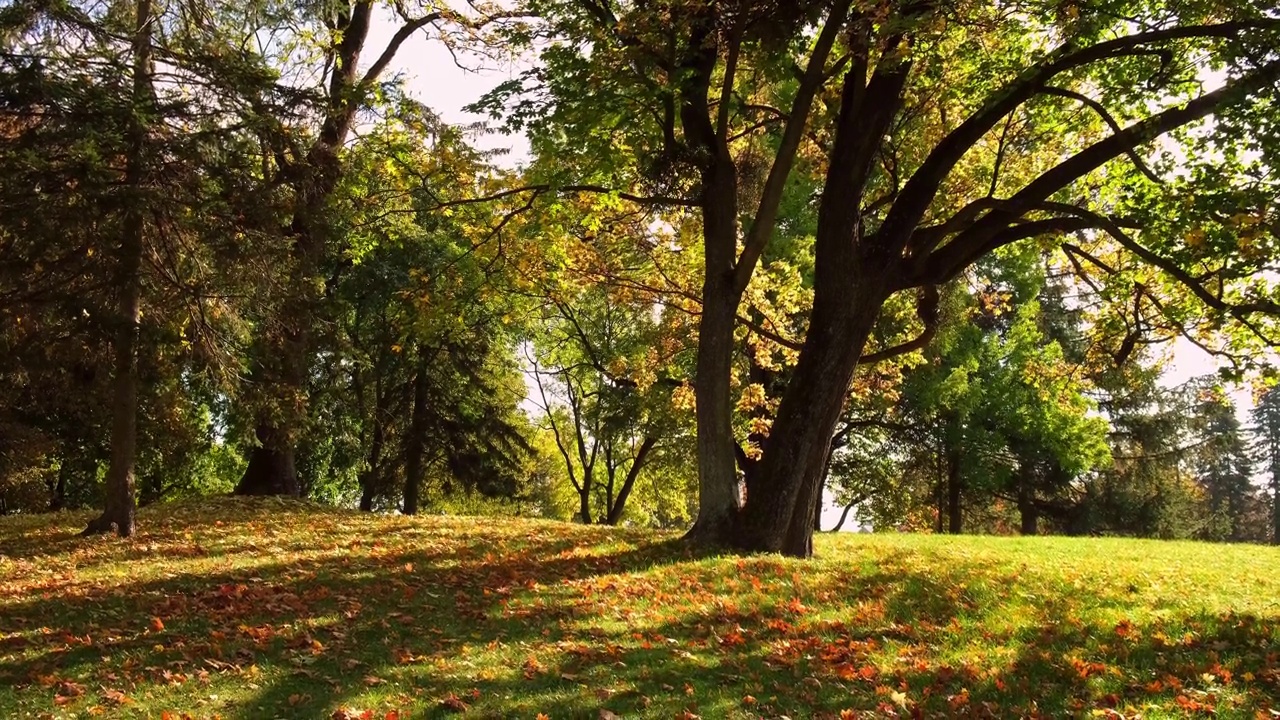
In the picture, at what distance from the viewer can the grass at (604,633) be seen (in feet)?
18.6

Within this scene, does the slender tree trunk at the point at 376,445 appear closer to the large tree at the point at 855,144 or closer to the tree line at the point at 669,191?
the tree line at the point at 669,191

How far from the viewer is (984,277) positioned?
3067cm

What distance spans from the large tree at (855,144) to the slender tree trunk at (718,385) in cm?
3

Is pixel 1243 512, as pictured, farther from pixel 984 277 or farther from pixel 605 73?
pixel 605 73

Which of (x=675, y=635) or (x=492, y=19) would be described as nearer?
(x=675, y=635)

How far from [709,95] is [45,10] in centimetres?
920

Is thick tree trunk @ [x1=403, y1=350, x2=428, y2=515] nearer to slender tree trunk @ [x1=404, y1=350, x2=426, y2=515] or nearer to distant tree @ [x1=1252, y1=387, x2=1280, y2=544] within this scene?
slender tree trunk @ [x1=404, y1=350, x2=426, y2=515]

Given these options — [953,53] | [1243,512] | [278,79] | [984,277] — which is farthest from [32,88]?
[1243,512]

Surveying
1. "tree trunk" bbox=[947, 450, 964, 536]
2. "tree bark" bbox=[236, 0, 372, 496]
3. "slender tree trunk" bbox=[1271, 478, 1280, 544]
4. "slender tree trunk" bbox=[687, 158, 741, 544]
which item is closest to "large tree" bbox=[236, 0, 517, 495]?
"tree bark" bbox=[236, 0, 372, 496]

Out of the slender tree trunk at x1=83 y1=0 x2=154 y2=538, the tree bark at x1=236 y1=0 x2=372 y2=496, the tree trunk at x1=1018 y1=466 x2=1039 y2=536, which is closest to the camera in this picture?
the slender tree trunk at x1=83 y1=0 x2=154 y2=538

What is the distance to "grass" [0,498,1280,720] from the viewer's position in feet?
18.6

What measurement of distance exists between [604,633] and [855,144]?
7.10m

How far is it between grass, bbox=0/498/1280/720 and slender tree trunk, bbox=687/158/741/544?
2.43 ft

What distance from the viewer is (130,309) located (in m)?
11.7
